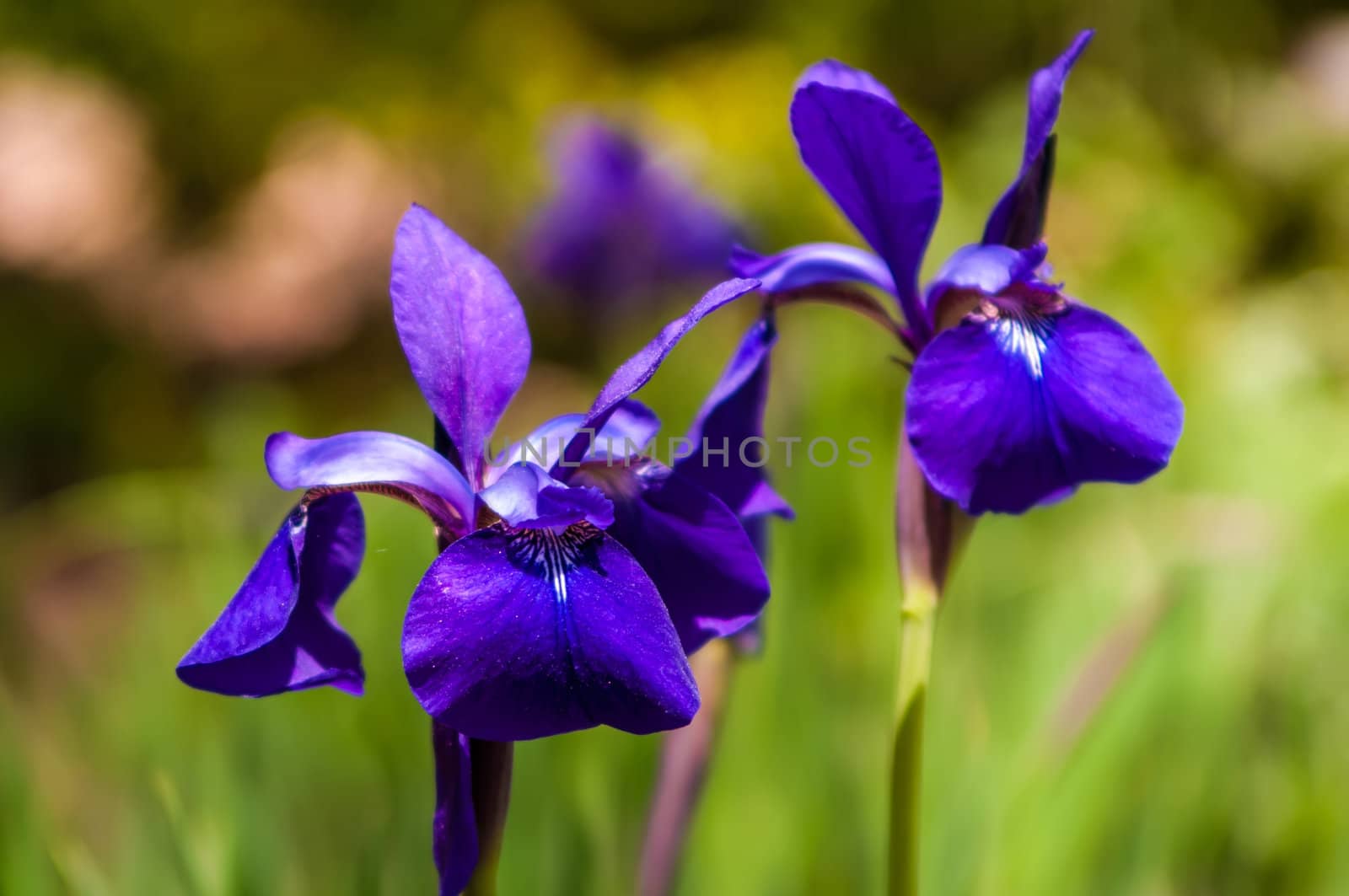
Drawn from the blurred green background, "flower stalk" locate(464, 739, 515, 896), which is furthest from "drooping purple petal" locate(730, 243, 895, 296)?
the blurred green background

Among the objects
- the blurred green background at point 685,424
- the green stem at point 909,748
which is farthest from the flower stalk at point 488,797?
the blurred green background at point 685,424

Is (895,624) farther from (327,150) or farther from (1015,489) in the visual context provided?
(327,150)

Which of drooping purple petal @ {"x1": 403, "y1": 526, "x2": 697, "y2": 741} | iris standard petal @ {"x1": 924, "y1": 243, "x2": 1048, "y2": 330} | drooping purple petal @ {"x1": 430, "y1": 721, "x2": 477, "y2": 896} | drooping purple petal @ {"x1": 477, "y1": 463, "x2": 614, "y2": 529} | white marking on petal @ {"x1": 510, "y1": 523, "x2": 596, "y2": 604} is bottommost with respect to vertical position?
drooping purple petal @ {"x1": 430, "y1": 721, "x2": 477, "y2": 896}

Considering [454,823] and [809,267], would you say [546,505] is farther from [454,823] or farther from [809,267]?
[809,267]

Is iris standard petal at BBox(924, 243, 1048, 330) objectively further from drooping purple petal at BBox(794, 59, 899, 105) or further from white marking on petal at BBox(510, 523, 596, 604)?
white marking on petal at BBox(510, 523, 596, 604)

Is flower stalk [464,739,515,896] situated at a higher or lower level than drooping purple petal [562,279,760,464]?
lower

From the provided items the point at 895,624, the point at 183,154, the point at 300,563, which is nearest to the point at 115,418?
the point at 183,154

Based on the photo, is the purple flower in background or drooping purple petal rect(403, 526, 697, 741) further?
the purple flower in background
